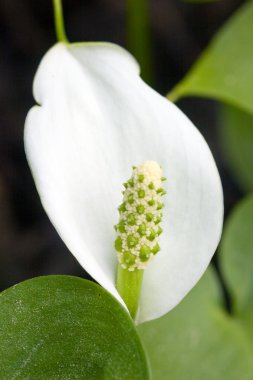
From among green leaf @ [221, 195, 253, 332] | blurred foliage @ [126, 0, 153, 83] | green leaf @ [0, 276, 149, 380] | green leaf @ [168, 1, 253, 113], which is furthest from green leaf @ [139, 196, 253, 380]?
blurred foliage @ [126, 0, 153, 83]

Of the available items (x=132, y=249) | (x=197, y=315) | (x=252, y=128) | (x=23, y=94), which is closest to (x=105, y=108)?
(x=132, y=249)

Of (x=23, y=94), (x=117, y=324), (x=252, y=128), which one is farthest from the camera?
(x=23, y=94)

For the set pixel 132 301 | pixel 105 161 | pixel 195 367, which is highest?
pixel 105 161

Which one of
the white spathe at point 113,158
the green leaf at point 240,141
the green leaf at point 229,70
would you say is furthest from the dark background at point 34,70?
the white spathe at point 113,158

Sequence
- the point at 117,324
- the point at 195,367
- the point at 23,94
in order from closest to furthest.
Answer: the point at 117,324
the point at 195,367
the point at 23,94

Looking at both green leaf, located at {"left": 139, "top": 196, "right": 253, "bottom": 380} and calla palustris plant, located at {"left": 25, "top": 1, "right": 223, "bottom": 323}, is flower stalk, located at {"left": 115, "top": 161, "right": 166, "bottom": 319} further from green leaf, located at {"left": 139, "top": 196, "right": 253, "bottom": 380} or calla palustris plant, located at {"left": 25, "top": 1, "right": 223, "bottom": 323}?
green leaf, located at {"left": 139, "top": 196, "right": 253, "bottom": 380}

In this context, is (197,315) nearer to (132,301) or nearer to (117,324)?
(132,301)

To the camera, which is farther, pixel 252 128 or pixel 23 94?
pixel 23 94
